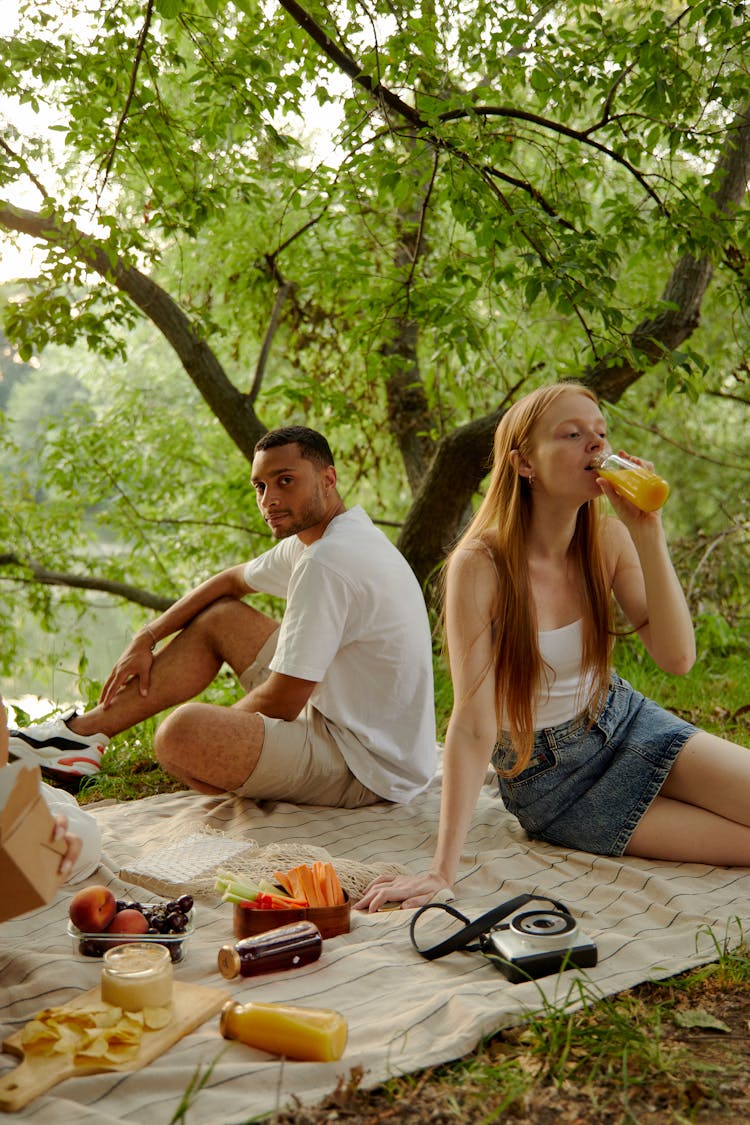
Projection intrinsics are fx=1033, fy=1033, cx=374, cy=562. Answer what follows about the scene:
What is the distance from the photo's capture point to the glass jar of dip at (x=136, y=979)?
181 centimetres

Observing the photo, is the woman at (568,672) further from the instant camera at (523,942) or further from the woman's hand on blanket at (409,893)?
the instant camera at (523,942)

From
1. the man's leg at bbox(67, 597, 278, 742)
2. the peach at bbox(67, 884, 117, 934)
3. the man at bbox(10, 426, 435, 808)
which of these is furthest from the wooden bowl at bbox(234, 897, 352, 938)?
the man's leg at bbox(67, 597, 278, 742)

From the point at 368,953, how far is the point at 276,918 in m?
0.22

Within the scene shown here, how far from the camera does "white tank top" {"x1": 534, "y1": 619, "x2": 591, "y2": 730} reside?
2.74m

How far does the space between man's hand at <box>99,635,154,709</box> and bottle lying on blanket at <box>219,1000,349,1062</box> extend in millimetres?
2019

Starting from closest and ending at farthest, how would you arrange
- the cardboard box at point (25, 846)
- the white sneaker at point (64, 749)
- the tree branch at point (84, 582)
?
the cardboard box at point (25, 846), the white sneaker at point (64, 749), the tree branch at point (84, 582)

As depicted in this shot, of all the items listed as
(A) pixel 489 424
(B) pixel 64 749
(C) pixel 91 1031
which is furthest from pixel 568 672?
(A) pixel 489 424

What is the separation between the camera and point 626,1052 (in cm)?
167

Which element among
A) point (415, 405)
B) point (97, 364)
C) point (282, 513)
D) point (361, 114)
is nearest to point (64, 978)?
point (282, 513)

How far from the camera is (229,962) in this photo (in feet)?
6.68

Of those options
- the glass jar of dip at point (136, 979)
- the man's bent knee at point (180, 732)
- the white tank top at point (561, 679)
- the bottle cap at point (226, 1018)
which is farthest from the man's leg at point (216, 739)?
the bottle cap at point (226, 1018)

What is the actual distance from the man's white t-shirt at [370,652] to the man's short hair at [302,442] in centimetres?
24

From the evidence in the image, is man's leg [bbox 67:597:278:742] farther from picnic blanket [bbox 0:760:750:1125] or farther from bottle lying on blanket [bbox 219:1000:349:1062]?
bottle lying on blanket [bbox 219:1000:349:1062]

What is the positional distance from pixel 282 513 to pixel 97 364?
840cm
